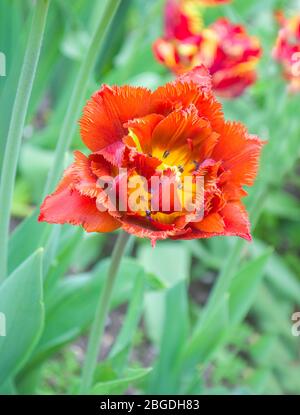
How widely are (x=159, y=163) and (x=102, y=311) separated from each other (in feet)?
0.72

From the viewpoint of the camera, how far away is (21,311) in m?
0.82

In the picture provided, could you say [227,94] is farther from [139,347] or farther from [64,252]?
[139,347]

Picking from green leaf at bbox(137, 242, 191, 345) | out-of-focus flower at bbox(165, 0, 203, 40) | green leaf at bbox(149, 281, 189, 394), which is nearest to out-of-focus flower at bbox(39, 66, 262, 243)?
green leaf at bbox(149, 281, 189, 394)

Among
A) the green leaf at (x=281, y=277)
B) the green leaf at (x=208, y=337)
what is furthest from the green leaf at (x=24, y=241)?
the green leaf at (x=281, y=277)

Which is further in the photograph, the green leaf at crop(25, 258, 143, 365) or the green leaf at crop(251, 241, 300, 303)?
the green leaf at crop(251, 241, 300, 303)

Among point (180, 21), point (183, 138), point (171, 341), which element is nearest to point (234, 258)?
point (171, 341)

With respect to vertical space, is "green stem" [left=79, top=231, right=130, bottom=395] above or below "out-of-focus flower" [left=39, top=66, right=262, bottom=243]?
below

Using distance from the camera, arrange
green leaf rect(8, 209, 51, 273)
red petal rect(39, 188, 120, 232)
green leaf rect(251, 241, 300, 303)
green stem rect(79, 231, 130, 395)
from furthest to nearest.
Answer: green leaf rect(251, 241, 300, 303) < green leaf rect(8, 209, 51, 273) < green stem rect(79, 231, 130, 395) < red petal rect(39, 188, 120, 232)

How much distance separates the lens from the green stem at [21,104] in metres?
0.67

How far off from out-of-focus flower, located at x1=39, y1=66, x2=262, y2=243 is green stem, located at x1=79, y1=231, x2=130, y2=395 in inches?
3.0

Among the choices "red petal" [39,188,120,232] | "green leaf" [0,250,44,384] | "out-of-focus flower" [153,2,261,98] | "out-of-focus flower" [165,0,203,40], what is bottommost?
"green leaf" [0,250,44,384]

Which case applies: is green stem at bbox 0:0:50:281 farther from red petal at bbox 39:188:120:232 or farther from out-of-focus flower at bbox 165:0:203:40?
out-of-focus flower at bbox 165:0:203:40

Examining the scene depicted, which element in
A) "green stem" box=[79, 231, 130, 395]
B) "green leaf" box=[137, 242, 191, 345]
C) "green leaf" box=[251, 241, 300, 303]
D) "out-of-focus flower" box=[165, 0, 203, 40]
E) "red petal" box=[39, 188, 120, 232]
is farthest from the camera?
"green leaf" box=[251, 241, 300, 303]

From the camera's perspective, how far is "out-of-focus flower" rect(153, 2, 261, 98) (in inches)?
48.7
